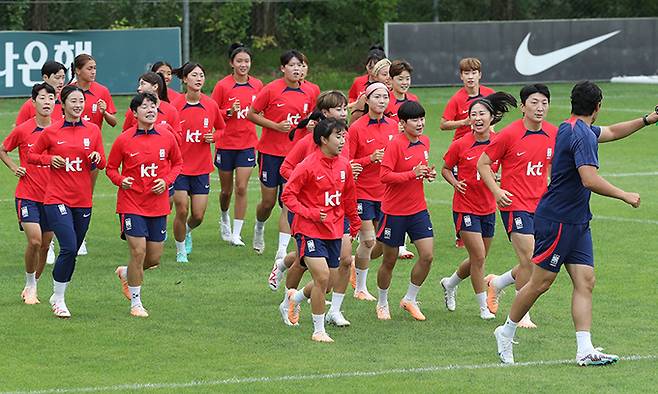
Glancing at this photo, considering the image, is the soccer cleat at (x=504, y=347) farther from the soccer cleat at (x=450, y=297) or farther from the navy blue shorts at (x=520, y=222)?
the soccer cleat at (x=450, y=297)

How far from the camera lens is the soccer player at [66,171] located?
13742 mm

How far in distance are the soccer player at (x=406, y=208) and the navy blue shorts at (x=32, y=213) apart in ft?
11.2

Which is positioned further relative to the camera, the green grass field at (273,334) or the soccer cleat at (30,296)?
the soccer cleat at (30,296)

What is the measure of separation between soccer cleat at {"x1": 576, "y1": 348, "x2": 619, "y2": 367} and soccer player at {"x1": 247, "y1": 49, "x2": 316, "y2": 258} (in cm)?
656

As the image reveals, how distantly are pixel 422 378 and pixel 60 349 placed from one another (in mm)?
3242

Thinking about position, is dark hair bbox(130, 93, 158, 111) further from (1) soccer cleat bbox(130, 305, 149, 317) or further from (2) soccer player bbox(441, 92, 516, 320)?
(2) soccer player bbox(441, 92, 516, 320)

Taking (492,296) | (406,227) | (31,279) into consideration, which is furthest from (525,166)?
(31,279)

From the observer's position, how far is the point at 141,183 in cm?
1380

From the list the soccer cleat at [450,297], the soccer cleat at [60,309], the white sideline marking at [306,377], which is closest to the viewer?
the white sideline marking at [306,377]

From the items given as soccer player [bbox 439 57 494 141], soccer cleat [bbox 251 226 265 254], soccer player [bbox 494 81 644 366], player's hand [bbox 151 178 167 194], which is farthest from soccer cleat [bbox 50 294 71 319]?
soccer player [bbox 439 57 494 141]

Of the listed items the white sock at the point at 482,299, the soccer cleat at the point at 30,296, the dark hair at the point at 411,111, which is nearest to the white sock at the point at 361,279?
the white sock at the point at 482,299

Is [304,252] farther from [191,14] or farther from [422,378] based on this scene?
[191,14]

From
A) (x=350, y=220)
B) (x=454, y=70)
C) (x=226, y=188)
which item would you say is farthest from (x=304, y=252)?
(x=454, y=70)

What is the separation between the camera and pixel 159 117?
1639 centimetres
